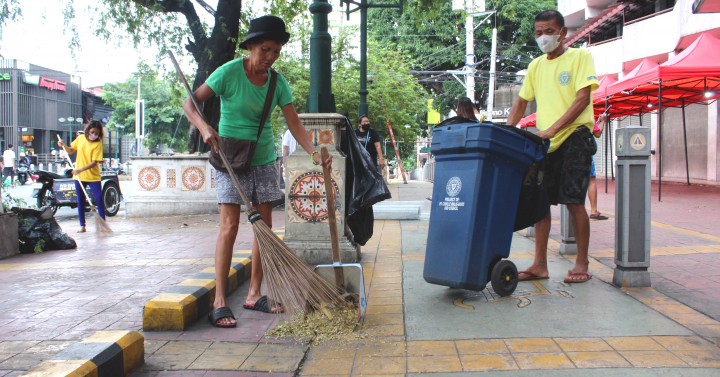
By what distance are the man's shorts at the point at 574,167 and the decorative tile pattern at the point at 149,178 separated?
8.55 m

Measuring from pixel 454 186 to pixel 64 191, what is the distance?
9.65 meters

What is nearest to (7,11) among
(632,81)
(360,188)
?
(360,188)

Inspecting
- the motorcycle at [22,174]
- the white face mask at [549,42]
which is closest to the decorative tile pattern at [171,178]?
the white face mask at [549,42]

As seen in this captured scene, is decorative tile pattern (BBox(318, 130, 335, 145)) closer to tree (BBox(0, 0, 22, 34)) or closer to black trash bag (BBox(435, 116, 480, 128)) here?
black trash bag (BBox(435, 116, 480, 128))

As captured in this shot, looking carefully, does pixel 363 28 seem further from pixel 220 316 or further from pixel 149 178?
pixel 220 316

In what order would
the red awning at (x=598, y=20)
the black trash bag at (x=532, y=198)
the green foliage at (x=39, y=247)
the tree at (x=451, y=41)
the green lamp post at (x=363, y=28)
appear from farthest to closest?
the tree at (x=451, y=41)
the red awning at (x=598, y=20)
the green lamp post at (x=363, y=28)
the green foliage at (x=39, y=247)
the black trash bag at (x=532, y=198)

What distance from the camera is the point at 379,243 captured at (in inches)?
261

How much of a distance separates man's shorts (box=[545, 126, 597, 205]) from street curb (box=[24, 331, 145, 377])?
3.03 meters

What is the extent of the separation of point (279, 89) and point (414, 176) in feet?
120

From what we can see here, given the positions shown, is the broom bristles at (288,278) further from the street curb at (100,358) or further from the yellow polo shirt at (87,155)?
the yellow polo shirt at (87,155)

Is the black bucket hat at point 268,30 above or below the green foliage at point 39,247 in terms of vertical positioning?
above

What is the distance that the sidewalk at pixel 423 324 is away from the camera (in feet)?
9.48

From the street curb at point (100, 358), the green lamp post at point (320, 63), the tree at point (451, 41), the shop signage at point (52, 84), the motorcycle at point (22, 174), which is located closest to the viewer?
the street curb at point (100, 358)

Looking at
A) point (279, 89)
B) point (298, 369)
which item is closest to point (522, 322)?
point (298, 369)
